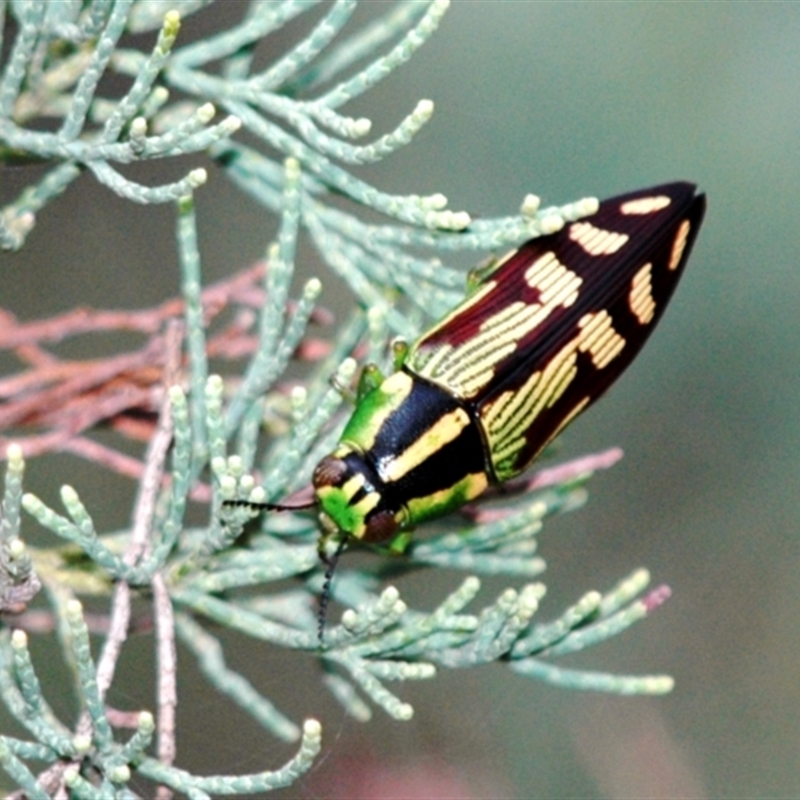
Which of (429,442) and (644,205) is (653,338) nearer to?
(644,205)

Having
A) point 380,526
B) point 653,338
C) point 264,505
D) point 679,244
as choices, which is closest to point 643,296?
A: point 679,244

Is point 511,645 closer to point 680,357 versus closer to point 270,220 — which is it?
point 680,357

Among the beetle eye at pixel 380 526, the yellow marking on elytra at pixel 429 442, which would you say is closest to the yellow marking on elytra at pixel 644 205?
the yellow marking on elytra at pixel 429 442

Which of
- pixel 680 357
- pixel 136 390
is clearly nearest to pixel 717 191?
pixel 680 357

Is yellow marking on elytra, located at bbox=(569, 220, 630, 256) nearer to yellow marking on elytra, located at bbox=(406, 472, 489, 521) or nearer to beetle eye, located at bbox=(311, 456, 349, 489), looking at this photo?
yellow marking on elytra, located at bbox=(406, 472, 489, 521)

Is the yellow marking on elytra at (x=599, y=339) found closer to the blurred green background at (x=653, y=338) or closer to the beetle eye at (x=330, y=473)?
the beetle eye at (x=330, y=473)

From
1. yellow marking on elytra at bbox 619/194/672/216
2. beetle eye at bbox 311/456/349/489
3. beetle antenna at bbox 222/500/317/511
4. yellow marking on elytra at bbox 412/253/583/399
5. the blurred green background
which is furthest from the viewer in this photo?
the blurred green background

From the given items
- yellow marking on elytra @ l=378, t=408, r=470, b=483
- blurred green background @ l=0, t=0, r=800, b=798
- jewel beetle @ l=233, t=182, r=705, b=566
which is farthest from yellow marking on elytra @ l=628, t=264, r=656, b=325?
blurred green background @ l=0, t=0, r=800, b=798
